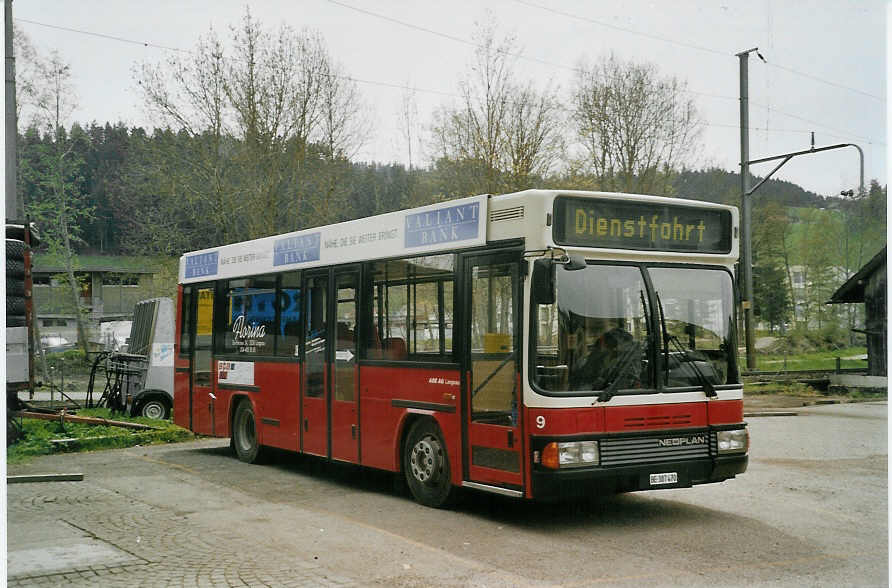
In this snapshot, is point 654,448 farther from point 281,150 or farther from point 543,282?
point 281,150

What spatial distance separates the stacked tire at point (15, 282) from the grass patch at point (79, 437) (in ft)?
6.51

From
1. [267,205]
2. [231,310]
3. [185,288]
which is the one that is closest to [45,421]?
[185,288]

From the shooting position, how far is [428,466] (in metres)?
9.73

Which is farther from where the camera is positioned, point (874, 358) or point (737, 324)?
point (874, 358)

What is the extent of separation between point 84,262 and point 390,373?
3090 cm

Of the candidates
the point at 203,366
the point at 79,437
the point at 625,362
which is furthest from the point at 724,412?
the point at 79,437

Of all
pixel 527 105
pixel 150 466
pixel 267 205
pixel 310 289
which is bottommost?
pixel 150 466

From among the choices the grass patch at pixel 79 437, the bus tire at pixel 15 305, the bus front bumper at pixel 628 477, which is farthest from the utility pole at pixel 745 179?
the bus front bumper at pixel 628 477

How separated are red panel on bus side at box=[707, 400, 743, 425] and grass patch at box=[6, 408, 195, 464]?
406 inches

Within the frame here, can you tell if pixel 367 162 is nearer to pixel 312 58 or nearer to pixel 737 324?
pixel 312 58

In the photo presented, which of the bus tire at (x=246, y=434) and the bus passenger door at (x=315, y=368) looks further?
the bus tire at (x=246, y=434)

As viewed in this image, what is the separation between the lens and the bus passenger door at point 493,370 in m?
8.50

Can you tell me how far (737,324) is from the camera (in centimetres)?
916

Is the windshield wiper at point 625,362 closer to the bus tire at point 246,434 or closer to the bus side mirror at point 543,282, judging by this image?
the bus side mirror at point 543,282
